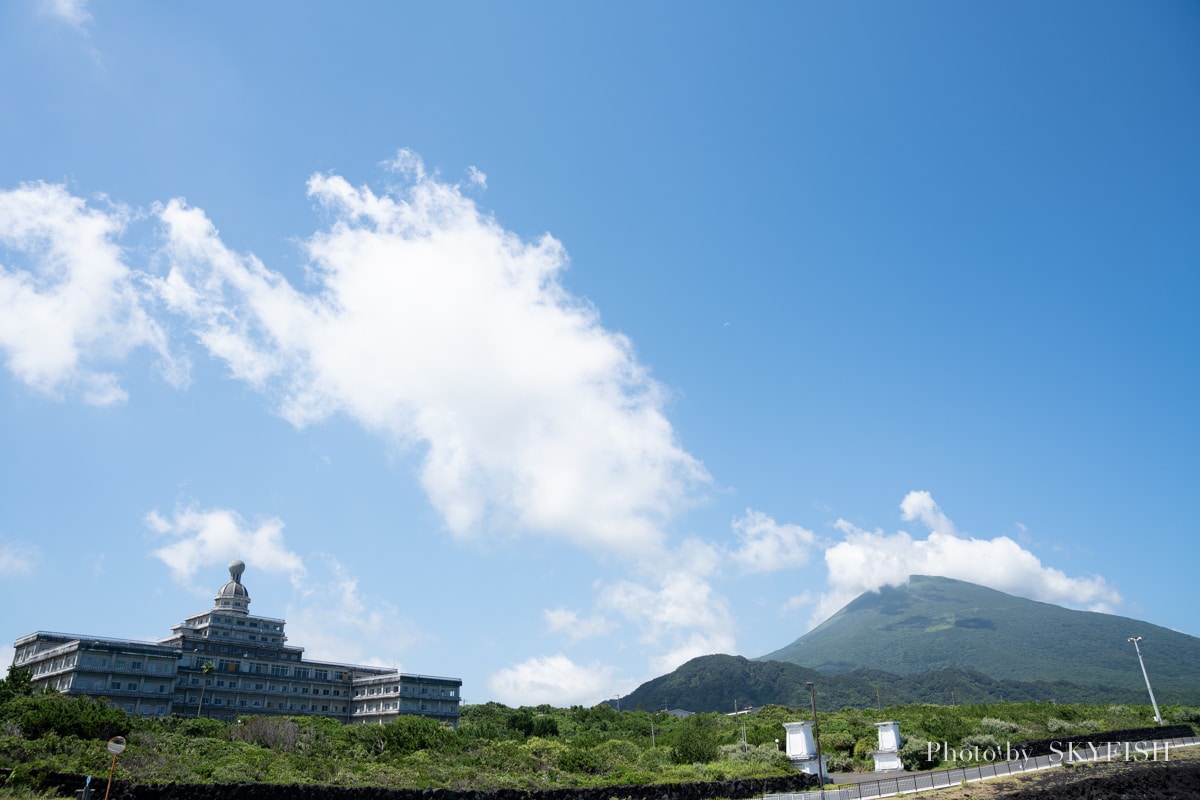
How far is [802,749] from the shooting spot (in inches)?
1937

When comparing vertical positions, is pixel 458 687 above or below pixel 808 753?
above

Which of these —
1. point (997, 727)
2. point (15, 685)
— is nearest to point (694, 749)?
point (997, 727)

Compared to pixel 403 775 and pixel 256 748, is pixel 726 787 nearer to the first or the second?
pixel 403 775

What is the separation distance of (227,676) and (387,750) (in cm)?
4396

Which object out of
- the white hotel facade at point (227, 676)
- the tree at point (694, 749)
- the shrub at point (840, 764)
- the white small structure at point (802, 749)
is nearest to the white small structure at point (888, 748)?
the white small structure at point (802, 749)

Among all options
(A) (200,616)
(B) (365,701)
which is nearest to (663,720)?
(B) (365,701)

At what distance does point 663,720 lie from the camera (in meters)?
118

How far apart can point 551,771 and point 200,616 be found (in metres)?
66.9

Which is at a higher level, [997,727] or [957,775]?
[997,727]

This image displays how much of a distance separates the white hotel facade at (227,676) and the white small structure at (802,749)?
6046cm

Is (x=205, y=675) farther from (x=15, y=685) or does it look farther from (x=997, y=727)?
(x=997, y=727)

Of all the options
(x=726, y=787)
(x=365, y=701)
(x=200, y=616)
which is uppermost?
(x=200, y=616)

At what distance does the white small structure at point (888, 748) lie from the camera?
50.7 m

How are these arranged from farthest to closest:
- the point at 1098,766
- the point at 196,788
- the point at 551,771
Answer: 1. the point at 551,771
2. the point at 1098,766
3. the point at 196,788
